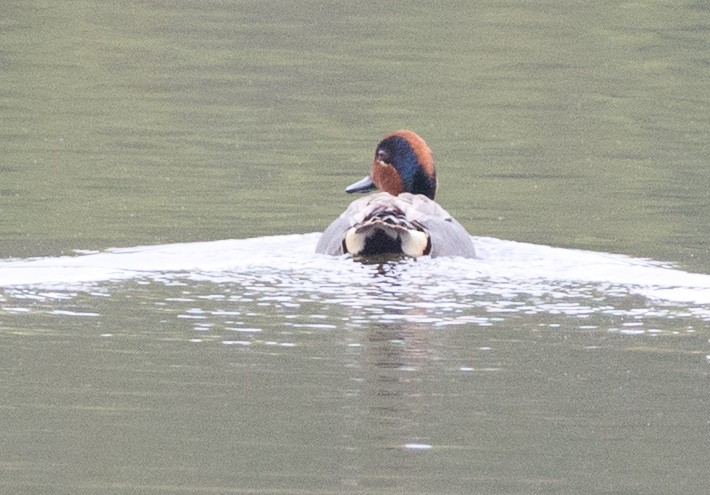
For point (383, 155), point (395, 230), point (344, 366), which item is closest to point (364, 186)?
point (383, 155)

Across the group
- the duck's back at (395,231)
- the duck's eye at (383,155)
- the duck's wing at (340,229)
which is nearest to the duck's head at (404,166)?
the duck's eye at (383,155)

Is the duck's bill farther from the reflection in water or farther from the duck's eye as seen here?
the reflection in water

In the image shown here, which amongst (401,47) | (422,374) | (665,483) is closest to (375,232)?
(422,374)

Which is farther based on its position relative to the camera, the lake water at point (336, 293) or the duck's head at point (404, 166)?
the duck's head at point (404, 166)

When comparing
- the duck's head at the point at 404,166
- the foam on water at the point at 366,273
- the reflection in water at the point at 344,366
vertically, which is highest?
the duck's head at the point at 404,166

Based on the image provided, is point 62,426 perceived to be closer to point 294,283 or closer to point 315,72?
point 294,283

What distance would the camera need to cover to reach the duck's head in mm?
13250

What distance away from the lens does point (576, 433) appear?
7.72 m

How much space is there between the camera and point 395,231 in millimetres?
11156

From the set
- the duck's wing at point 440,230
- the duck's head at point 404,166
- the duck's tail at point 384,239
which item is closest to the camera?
the duck's tail at point 384,239

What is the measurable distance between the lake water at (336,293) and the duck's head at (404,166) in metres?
0.57

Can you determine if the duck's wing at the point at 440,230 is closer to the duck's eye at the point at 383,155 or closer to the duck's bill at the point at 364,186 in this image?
the duck's eye at the point at 383,155

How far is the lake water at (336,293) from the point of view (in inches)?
290

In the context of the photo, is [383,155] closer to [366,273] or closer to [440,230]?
[440,230]
